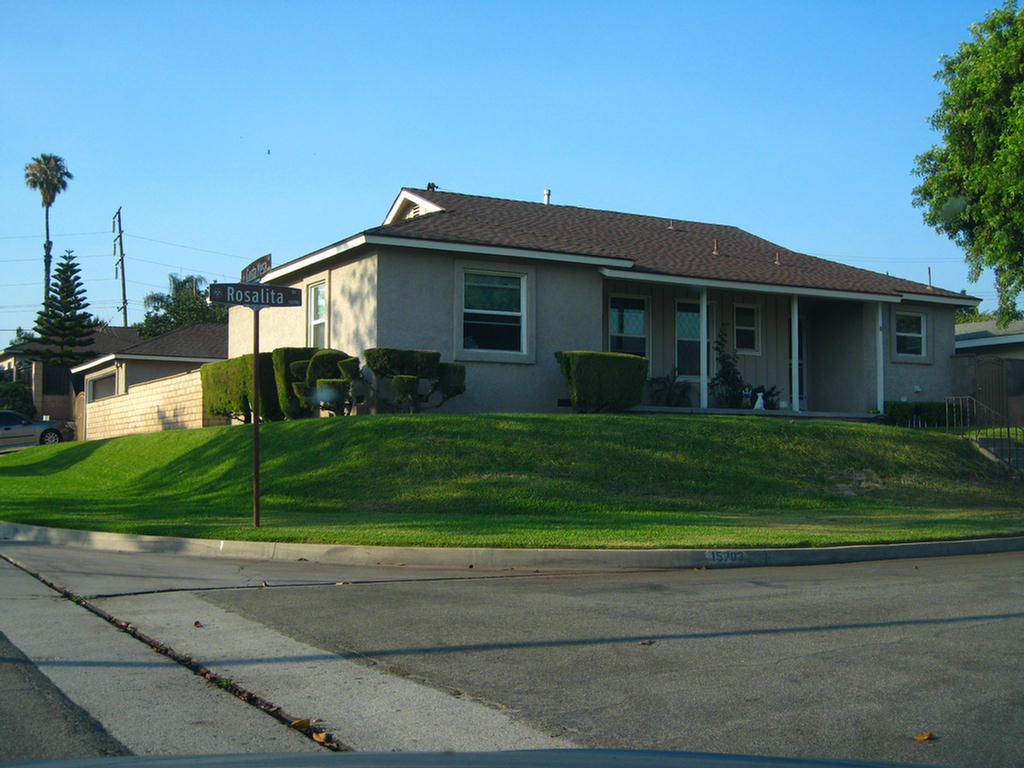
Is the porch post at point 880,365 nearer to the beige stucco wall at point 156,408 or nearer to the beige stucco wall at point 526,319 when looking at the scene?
the beige stucco wall at point 526,319

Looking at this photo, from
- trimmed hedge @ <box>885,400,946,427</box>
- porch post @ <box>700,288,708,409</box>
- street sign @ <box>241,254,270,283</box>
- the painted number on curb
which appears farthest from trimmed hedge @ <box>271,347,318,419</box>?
trimmed hedge @ <box>885,400,946,427</box>

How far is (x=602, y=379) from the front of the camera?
19.7 m

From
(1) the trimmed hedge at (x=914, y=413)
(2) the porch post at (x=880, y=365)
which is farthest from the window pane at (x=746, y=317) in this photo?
(1) the trimmed hedge at (x=914, y=413)

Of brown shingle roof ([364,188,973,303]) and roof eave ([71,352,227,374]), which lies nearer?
brown shingle roof ([364,188,973,303])

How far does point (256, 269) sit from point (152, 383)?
17.1 meters

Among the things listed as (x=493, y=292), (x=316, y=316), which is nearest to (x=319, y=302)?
(x=316, y=316)

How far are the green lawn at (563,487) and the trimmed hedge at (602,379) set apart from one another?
1658 mm

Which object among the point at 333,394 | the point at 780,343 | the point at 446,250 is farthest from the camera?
the point at 780,343

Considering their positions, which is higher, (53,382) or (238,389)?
(53,382)

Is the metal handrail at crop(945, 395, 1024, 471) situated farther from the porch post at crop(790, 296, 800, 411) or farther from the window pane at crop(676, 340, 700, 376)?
the window pane at crop(676, 340, 700, 376)

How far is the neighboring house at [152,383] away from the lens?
2653cm

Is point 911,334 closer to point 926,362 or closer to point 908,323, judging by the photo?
point 908,323

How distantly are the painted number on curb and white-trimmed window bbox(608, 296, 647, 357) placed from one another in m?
12.6

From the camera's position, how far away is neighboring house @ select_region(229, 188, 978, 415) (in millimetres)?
19797
